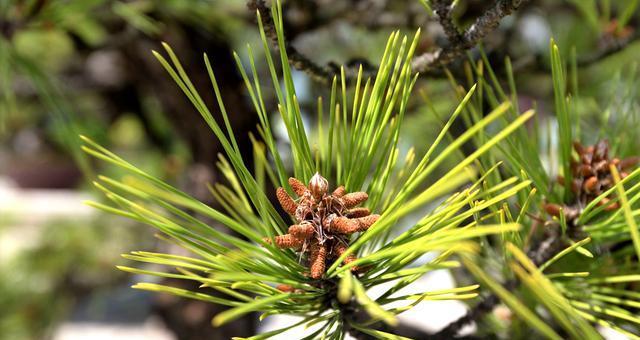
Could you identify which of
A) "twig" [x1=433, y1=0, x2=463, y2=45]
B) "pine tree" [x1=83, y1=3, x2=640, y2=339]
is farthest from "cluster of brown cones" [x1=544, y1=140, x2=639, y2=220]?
"twig" [x1=433, y1=0, x2=463, y2=45]

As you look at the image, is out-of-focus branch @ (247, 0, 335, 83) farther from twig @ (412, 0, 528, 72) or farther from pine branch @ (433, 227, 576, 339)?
pine branch @ (433, 227, 576, 339)

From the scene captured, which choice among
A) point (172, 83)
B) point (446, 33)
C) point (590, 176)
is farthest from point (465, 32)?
point (172, 83)

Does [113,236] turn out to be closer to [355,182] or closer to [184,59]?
[184,59]

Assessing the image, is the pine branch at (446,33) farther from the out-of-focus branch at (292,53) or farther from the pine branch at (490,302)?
the pine branch at (490,302)

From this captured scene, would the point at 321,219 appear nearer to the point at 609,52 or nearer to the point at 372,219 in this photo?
the point at 372,219

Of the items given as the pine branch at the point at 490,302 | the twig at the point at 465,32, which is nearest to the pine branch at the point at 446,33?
the twig at the point at 465,32
